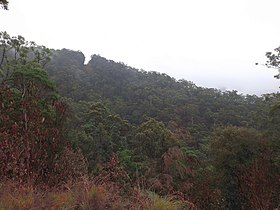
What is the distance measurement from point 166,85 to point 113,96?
12.9 m

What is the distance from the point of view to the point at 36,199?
3.21 meters

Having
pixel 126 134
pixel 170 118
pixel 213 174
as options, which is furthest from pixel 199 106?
pixel 213 174

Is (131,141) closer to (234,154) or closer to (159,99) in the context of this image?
(234,154)

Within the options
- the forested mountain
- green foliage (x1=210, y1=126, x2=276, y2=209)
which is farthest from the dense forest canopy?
the forested mountain

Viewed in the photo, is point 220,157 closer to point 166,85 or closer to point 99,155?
point 99,155

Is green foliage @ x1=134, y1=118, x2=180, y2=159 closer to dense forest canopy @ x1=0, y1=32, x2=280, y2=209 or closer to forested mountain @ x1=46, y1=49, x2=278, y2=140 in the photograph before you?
dense forest canopy @ x1=0, y1=32, x2=280, y2=209

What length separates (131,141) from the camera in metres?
25.7

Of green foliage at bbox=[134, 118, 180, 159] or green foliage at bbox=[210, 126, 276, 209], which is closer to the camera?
green foliage at bbox=[210, 126, 276, 209]

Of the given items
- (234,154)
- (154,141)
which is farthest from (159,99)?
(234,154)

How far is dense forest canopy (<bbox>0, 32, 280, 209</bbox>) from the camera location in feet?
12.7

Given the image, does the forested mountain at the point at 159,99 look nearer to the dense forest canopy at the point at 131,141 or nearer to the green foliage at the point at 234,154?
the dense forest canopy at the point at 131,141

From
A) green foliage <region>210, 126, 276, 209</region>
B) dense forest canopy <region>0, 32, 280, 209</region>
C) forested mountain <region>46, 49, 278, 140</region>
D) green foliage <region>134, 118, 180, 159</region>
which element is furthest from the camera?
forested mountain <region>46, 49, 278, 140</region>

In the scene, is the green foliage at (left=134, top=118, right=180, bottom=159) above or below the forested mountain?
below

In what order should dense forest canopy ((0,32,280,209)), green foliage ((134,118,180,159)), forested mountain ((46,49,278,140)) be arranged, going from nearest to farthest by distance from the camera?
dense forest canopy ((0,32,280,209))
green foliage ((134,118,180,159))
forested mountain ((46,49,278,140))
